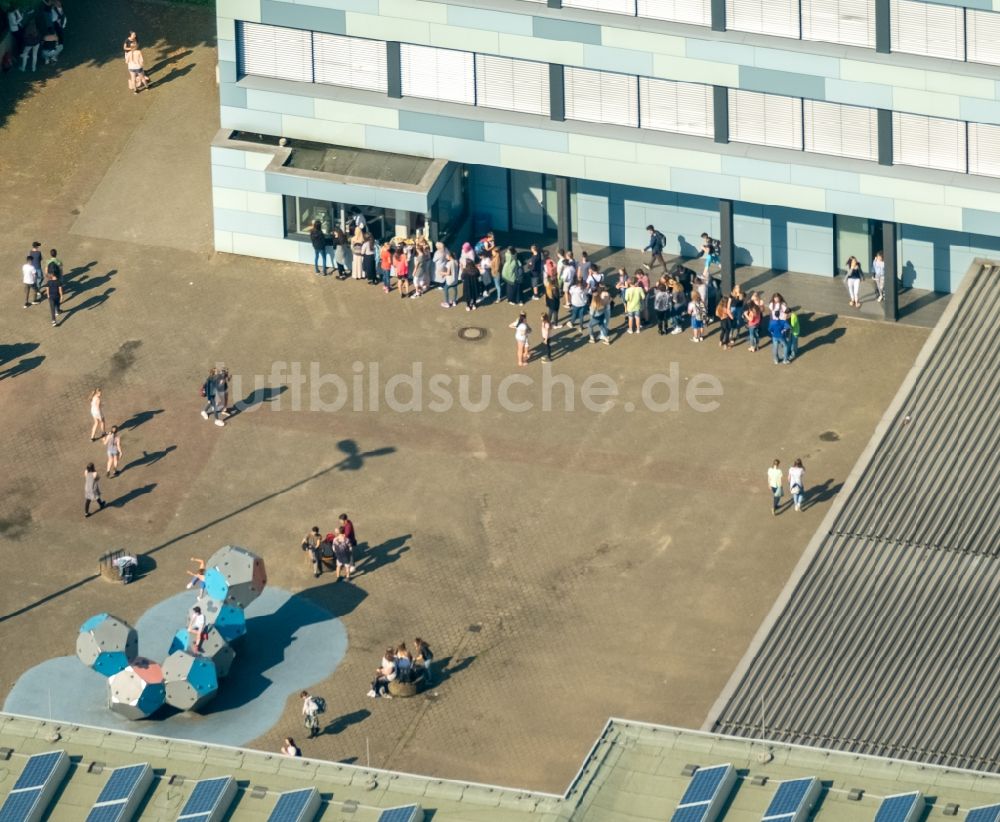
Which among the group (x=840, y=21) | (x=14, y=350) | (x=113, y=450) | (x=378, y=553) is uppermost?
(x=840, y=21)

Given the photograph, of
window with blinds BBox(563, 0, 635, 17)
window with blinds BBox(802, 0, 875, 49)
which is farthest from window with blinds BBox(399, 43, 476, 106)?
window with blinds BBox(802, 0, 875, 49)

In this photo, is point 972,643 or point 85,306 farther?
point 85,306

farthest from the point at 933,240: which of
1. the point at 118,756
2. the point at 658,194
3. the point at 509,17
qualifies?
the point at 118,756

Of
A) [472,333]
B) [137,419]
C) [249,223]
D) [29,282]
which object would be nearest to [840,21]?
[472,333]

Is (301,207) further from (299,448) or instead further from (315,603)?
(315,603)

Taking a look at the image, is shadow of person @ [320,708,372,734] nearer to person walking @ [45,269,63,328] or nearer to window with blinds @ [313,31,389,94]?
person walking @ [45,269,63,328]

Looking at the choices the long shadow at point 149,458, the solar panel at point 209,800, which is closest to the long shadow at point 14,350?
the long shadow at point 149,458

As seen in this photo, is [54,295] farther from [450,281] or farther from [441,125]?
[441,125]
